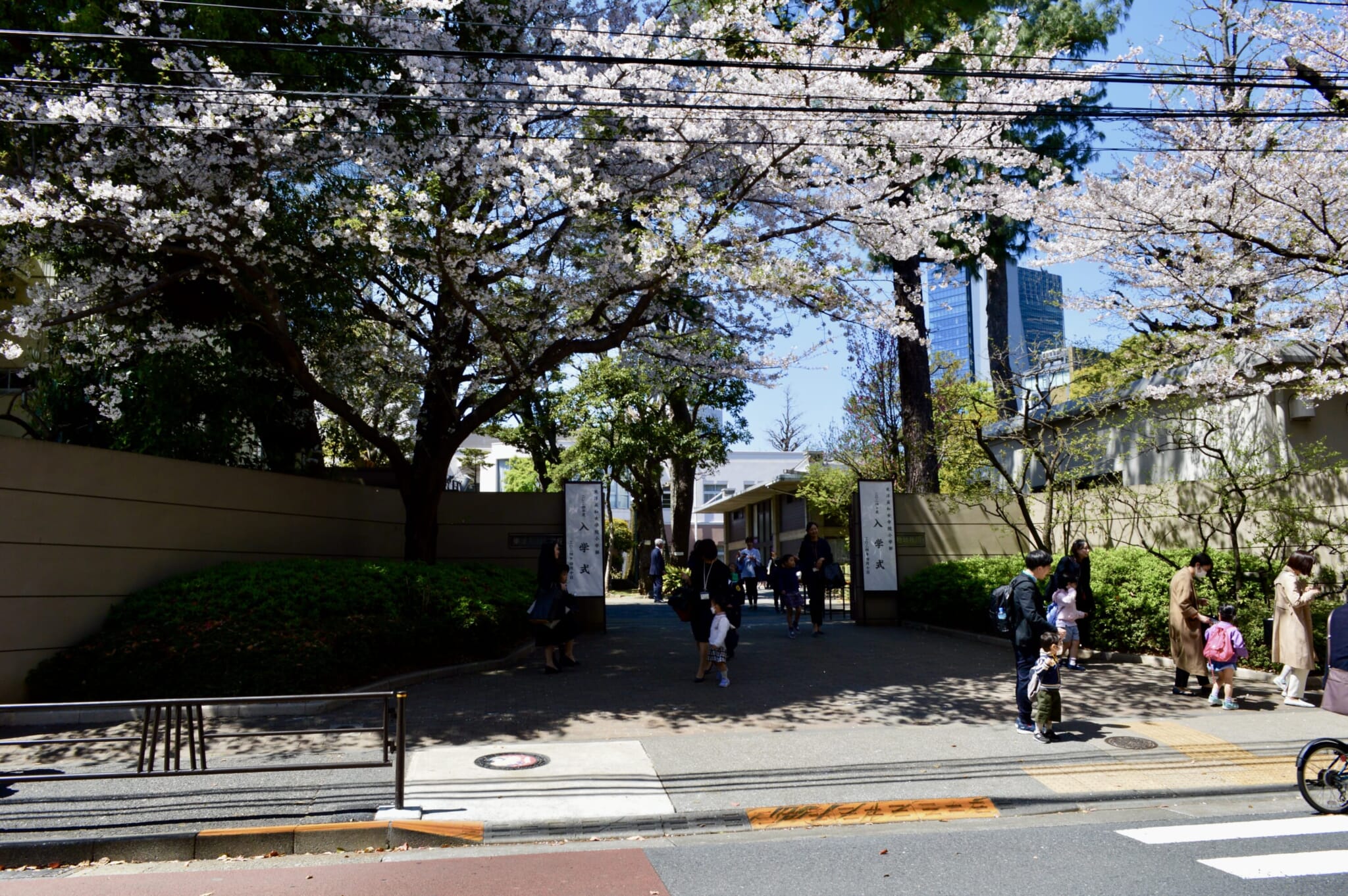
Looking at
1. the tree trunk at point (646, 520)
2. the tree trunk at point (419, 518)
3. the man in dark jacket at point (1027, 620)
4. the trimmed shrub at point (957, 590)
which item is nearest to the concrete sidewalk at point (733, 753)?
the man in dark jacket at point (1027, 620)

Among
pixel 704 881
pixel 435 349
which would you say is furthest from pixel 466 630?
Answer: pixel 704 881

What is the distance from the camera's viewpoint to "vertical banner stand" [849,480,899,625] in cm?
1786

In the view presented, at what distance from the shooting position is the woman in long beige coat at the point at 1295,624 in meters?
10.3

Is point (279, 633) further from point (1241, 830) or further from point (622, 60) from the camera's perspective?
point (1241, 830)

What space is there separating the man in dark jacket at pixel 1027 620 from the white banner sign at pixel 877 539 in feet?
27.2

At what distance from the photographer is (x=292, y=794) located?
7426 millimetres

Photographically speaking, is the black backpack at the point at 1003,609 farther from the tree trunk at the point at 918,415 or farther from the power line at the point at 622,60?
the tree trunk at the point at 918,415

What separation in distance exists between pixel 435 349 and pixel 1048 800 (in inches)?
436

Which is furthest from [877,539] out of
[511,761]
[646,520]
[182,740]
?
[646,520]

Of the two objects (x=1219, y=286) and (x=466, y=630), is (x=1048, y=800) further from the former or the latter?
(x=1219, y=286)

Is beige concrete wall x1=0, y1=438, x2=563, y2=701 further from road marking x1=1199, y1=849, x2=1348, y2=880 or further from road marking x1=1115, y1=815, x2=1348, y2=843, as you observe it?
road marking x1=1199, y1=849, x2=1348, y2=880

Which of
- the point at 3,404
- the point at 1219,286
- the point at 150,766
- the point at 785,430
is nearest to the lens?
the point at 150,766

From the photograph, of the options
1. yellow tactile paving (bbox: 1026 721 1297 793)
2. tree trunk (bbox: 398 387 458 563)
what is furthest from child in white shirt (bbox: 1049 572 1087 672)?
tree trunk (bbox: 398 387 458 563)

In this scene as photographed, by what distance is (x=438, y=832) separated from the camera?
6.75 meters
